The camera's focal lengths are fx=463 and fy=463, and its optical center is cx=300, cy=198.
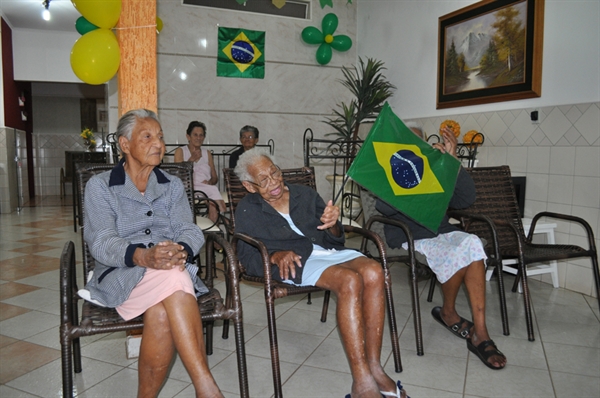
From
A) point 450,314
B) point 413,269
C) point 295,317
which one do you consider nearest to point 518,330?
point 450,314

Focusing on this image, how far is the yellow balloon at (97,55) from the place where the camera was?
297 cm

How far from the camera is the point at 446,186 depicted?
8.12 ft

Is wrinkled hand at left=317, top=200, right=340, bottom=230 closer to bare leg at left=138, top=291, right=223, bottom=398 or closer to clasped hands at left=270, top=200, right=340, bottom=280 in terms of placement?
clasped hands at left=270, top=200, right=340, bottom=280

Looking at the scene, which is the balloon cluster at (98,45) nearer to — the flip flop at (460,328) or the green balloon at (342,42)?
the flip flop at (460,328)

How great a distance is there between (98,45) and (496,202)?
281 cm

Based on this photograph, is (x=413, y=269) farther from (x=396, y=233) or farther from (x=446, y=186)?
(x=446, y=186)


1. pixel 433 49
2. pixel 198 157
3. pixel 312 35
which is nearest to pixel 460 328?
pixel 198 157

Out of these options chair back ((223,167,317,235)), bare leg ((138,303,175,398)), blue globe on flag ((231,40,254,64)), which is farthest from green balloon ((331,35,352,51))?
bare leg ((138,303,175,398))

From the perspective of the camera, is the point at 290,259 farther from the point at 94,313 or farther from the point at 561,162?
the point at 561,162

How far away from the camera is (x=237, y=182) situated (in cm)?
265

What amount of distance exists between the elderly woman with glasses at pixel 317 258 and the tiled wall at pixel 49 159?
412 inches

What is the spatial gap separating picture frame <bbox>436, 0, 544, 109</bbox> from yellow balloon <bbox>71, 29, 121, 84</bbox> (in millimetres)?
3073

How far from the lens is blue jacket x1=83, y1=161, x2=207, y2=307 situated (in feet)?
5.56

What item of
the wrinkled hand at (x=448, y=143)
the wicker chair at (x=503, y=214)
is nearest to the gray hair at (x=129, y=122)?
the wrinkled hand at (x=448, y=143)
